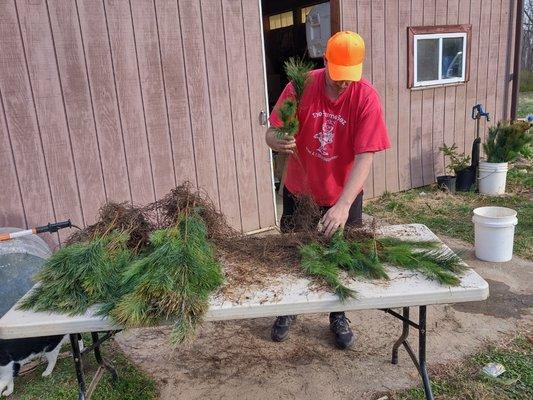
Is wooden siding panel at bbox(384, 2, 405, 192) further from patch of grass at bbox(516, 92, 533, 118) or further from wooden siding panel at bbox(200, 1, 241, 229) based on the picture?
patch of grass at bbox(516, 92, 533, 118)

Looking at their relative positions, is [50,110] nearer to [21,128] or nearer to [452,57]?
[21,128]

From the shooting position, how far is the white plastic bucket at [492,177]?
18.8 feet

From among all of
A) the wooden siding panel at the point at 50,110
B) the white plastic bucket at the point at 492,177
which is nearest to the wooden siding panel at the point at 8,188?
the wooden siding panel at the point at 50,110

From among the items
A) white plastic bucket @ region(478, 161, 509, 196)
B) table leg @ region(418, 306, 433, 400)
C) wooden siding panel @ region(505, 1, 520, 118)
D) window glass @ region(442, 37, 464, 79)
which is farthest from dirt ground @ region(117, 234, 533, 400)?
wooden siding panel @ region(505, 1, 520, 118)

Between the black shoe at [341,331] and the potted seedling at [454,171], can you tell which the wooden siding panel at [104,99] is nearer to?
the black shoe at [341,331]

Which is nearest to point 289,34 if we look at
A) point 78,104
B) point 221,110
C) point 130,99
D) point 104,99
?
point 221,110

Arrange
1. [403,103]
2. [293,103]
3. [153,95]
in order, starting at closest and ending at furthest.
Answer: [293,103]
[153,95]
[403,103]

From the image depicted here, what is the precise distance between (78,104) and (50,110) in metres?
0.22

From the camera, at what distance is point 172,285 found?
1705 millimetres

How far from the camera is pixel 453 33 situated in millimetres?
5809

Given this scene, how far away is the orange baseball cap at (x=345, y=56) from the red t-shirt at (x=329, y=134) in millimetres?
246

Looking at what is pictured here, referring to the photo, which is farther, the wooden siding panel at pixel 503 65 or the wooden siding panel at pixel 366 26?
the wooden siding panel at pixel 503 65

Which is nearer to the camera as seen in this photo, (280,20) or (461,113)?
(461,113)

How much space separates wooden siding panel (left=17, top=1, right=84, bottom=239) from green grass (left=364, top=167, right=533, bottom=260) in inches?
129
